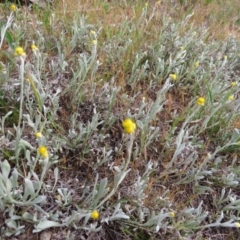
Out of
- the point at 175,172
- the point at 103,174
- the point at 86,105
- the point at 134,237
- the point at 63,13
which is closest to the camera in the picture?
the point at 134,237

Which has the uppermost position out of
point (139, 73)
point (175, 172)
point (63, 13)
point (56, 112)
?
point (63, 13)

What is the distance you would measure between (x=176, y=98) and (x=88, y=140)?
0.75m

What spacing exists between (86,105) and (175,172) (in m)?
0.62

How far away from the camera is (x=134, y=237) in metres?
1.55

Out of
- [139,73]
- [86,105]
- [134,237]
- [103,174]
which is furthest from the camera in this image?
[139,73]

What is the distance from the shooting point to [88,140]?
1761 mm

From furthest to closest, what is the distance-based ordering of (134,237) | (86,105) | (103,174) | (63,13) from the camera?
1. (63,13)
2. (86,105)
3. (103,174)
4. (134,237)

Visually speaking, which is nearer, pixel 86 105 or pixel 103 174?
pixel 103 174

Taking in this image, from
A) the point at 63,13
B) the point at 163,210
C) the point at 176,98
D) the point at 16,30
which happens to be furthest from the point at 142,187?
the point at 63,13

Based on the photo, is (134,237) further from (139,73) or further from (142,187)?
(139,73)

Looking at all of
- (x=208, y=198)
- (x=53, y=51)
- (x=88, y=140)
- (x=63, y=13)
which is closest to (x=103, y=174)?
(x=88, y=140)

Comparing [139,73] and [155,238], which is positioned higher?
[139,73]

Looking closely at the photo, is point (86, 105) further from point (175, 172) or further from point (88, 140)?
point (175, 172)

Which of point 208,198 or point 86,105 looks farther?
point 86,105
